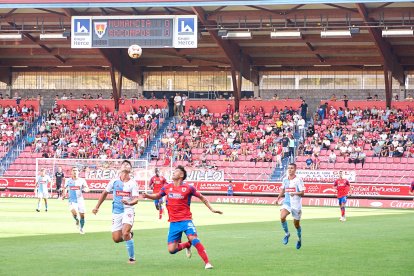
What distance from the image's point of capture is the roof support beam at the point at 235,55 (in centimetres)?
5753

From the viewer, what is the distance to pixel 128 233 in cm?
1892

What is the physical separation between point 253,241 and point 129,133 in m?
41.7

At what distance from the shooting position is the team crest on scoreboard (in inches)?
2207

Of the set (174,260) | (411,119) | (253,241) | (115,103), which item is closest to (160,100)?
(115,103)

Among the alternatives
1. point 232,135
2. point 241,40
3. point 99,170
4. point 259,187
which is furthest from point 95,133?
point 259,187

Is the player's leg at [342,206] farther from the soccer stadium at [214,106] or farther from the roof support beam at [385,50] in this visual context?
the roof support beam at [385,50]

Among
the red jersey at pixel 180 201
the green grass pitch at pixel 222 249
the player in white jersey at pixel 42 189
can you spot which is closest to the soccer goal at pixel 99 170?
the player in white jersey at pixel 42 189

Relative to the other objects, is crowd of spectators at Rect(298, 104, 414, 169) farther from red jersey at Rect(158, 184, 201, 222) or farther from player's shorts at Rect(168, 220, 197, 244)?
player's shorts at Rect(168, 220, 197, 244)

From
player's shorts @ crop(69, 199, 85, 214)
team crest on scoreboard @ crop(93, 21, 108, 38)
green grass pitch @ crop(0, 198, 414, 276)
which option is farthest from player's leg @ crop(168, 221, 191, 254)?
team crest on scoreboard @ crop(93, 21, 108, 38)

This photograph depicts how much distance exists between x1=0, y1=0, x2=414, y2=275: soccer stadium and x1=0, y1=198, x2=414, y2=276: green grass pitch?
234 cm

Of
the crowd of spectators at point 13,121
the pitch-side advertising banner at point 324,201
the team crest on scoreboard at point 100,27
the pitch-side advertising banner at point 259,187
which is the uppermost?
the team crest on scoreboard at point 100,27

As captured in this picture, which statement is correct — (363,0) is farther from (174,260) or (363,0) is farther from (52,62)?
(174,260)

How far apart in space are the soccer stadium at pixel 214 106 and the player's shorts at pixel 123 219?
46.5ft

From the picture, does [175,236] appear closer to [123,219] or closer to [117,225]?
[123,219]
